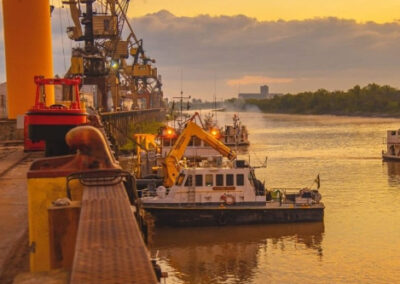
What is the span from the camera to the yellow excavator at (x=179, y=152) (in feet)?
111

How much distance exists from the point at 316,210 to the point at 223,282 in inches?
413

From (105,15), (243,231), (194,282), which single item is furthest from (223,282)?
(105,15)

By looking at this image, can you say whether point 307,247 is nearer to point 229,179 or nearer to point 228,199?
point 228,199

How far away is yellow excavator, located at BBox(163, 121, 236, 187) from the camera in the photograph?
3391 centimetres

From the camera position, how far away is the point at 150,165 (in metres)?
42.1

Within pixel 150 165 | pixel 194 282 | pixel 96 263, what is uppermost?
pixel 96 263

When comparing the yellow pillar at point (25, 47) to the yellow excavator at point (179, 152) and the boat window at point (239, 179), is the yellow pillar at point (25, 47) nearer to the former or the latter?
the yellow excavator at point (179, 152)

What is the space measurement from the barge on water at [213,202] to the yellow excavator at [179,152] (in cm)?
297

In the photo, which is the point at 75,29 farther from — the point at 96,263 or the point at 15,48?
the point at 96,263

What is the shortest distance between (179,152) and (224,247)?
28.9ft

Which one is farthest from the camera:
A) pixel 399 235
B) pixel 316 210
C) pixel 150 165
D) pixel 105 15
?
pixel 105 15

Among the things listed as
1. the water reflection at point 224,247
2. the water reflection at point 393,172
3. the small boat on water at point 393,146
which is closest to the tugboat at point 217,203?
the water reflection at point 224,247

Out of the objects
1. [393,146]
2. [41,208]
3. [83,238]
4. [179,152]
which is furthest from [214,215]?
[393,146]

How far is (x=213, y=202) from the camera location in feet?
99.8
